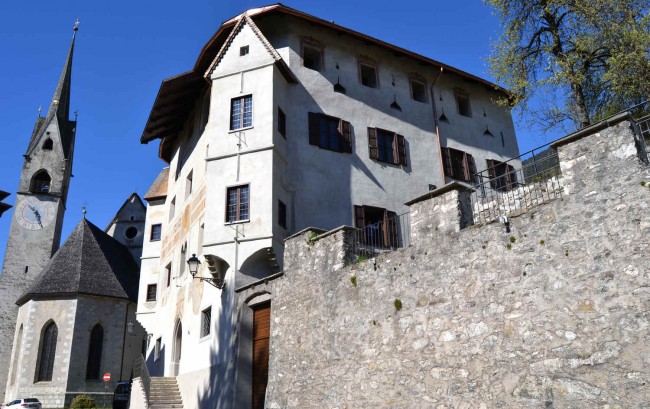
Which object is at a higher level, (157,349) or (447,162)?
(447,162)

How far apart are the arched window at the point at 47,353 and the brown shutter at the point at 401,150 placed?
26.5 metres

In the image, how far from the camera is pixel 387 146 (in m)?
23.5

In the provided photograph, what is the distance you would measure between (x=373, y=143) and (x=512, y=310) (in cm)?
1377

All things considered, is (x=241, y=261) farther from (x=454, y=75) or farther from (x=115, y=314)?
(x=115, y=314)

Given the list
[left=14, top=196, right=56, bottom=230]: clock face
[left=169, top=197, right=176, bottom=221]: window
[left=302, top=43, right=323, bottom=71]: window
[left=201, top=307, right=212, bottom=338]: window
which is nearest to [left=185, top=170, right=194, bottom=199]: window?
[left=169, top=197, right=176, bottom=221]: window

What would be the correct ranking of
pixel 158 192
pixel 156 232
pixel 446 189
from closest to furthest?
pixel 446 189, pixel 156 232, pixel 158 192

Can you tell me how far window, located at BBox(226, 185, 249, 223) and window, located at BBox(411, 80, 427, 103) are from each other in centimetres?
1018

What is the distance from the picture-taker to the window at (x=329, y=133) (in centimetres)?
2197

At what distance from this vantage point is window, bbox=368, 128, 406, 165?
75.6 ft

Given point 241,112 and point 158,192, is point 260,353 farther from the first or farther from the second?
point 158,192

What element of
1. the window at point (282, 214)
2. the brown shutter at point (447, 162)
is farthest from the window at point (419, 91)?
the window at point (282, 214)

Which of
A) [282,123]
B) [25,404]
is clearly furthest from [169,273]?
[25,404]

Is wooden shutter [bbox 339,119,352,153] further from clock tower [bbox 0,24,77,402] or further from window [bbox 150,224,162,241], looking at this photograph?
clock tower [bbox 0,24,77,402]

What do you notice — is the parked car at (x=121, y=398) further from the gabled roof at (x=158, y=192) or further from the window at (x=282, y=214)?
the window at (x=282, y=214)
